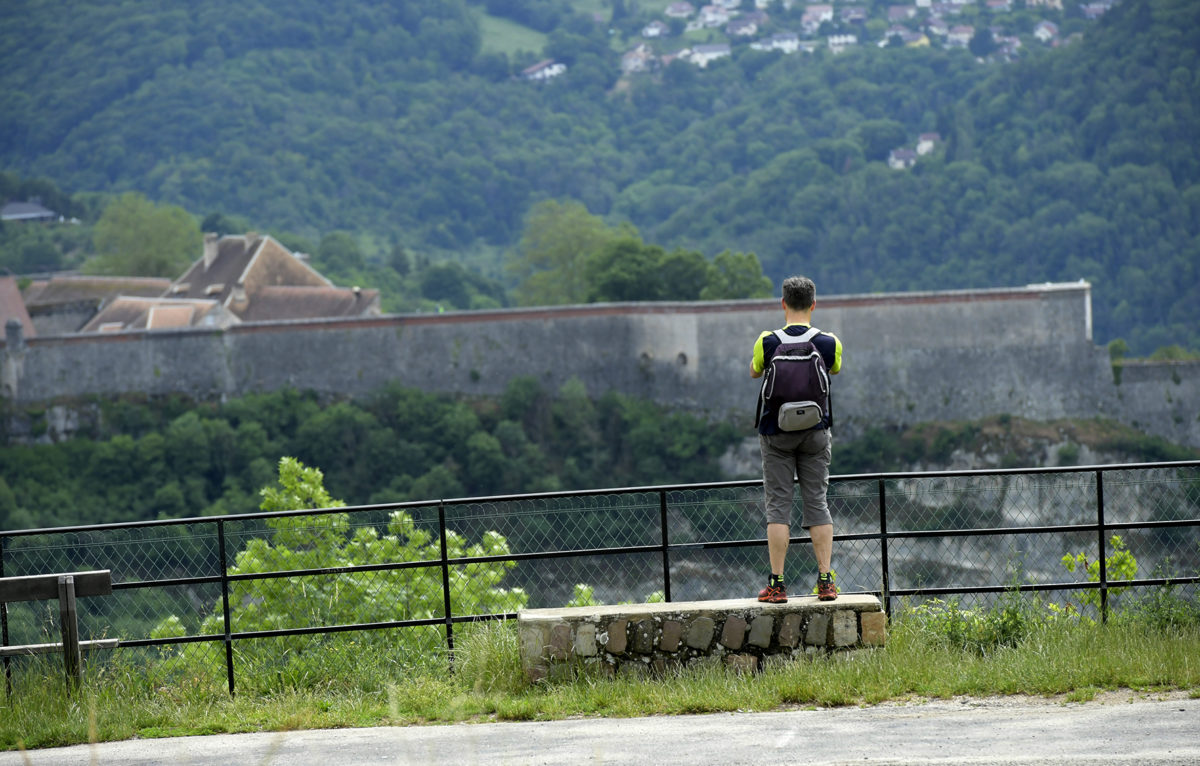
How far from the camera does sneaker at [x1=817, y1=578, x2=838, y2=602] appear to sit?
486 cm

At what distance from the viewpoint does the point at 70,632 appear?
5.01 m

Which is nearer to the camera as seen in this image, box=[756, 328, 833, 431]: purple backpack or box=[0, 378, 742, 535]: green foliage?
box=[756, 328, 833, 431]: purple backpack

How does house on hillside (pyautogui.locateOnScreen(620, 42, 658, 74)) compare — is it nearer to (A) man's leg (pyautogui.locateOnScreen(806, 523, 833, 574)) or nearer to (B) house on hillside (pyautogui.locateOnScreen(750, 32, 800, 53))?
(B) house on hillside (pyautogui.locateOnScreen(750, 32, 800, 53))

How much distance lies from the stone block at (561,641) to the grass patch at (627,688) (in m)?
0.11

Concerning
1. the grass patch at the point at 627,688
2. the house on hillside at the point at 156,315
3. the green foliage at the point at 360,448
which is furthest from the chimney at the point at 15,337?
the grass patch at the point at 627,688

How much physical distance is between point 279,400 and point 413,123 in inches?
2489

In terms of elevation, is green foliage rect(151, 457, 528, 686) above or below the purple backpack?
below

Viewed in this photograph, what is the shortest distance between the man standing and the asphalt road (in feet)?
1.93

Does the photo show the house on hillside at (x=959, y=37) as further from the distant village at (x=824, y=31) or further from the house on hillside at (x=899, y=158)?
the house on hillside at (x=899, y=158)

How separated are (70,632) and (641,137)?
9262 cm

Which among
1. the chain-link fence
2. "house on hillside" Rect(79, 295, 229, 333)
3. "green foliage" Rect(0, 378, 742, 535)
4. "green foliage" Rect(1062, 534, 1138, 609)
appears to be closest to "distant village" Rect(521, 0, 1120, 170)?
"house on hillside" Rect(79, 295, 229, 333)

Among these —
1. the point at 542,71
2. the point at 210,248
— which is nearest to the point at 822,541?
the point at 210,248

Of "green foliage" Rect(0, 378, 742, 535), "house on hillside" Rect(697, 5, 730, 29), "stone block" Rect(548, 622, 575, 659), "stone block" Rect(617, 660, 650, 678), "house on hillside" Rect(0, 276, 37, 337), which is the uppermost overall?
"house on hillside" Rect(697, 5, 730, 29)

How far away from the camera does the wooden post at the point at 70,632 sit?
196 inches
